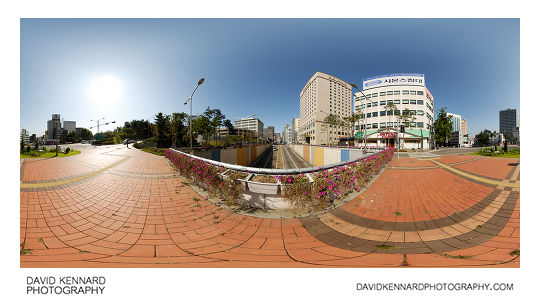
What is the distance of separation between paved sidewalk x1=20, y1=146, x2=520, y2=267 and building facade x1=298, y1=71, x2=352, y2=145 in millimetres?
7792

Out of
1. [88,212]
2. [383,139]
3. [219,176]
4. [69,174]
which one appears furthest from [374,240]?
[383,139]

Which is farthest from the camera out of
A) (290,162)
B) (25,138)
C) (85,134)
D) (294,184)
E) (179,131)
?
(290,162)

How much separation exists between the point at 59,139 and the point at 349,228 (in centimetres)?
811

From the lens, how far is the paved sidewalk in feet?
6.03

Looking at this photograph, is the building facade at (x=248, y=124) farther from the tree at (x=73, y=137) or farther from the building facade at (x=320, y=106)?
the tree at (x=73, y=137)

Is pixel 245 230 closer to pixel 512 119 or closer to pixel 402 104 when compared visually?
pixel 512 119

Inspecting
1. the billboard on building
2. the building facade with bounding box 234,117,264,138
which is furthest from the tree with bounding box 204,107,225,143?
the billboard on building

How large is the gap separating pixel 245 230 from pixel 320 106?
2324 centimetres

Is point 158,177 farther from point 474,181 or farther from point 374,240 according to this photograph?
point 474,181

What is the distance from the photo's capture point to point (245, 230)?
217cm

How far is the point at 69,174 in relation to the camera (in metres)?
3.77

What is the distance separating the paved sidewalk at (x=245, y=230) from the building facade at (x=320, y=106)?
307 inches

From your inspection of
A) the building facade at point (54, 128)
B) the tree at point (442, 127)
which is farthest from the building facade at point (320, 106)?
the tree at point (442, 127)

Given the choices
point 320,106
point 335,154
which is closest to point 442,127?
point 320,106
